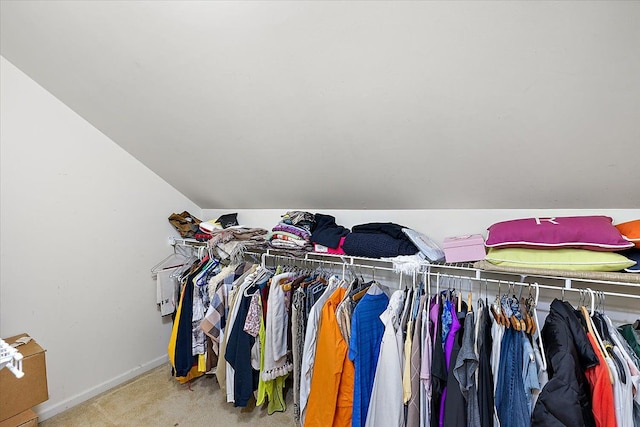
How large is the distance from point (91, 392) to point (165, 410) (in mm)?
650

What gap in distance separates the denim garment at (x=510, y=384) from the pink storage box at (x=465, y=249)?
1.27 feet

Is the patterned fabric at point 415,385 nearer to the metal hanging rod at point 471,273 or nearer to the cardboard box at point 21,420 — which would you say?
the metal hanging rod at point 471,273

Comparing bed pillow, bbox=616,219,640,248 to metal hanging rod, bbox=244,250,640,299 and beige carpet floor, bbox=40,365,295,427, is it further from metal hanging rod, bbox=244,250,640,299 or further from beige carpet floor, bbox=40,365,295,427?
beige carpet floor, bbox=40,365,295,427

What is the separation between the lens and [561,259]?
1.24 meters

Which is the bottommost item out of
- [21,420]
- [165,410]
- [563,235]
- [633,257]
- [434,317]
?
[165,410]

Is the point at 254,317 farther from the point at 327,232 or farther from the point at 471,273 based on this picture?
the point at 471,273

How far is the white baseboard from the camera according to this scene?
201 cm

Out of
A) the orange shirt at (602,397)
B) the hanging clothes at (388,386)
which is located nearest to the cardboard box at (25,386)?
the hanging clothes at (388,386)

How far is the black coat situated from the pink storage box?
0.42 m

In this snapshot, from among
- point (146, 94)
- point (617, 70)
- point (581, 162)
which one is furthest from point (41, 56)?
point (581, 162)

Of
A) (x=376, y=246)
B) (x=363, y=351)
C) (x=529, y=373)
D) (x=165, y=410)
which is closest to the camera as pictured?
(x=529, y=373)

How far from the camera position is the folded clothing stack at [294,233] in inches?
77.5

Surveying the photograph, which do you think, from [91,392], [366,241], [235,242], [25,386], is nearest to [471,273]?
[366,241]

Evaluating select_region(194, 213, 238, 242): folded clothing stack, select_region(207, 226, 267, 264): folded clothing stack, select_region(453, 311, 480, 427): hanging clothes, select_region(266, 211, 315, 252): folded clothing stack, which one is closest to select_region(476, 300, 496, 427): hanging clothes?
select_region(453, 311, 480, 427): hanging clothes
